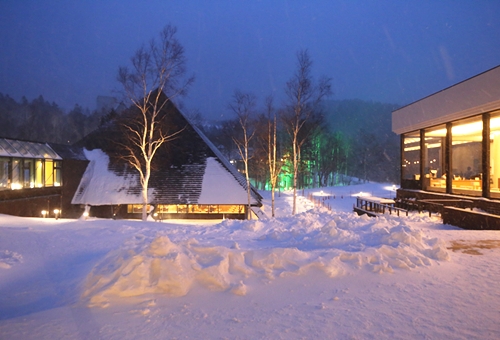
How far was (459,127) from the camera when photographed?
1891 centimetres

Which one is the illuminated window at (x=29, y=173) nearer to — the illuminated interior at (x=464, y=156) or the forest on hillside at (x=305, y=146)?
the illuminated interior at (x=464, y=156)

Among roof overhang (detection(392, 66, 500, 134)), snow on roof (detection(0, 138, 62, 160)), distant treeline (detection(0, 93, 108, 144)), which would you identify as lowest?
snow on roof (detection(0, 138, 62, 160))

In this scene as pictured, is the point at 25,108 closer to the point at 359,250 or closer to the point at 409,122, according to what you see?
the point at 409,122

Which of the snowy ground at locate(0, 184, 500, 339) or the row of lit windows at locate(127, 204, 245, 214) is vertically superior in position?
the snowy ground at locate(0, 184, 500, 339)

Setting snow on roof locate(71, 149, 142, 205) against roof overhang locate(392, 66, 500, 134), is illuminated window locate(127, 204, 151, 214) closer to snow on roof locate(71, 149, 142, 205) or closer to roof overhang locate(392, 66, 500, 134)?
snow on roof locate(71, 149, 142, 205)

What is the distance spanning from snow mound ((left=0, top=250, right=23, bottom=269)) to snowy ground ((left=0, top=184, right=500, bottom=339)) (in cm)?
2

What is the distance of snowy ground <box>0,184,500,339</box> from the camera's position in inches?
152

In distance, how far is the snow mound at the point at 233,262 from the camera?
4938 millimetres

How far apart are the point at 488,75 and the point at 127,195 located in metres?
21.3

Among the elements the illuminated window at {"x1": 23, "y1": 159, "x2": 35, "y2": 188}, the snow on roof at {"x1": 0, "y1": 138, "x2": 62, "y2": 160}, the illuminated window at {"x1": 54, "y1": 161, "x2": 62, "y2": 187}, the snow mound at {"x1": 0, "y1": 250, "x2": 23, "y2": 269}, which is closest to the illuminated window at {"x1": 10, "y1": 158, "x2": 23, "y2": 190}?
the snow on roof at {"x1": 0, "y1": 138, "x2": 62, "y2": 160}

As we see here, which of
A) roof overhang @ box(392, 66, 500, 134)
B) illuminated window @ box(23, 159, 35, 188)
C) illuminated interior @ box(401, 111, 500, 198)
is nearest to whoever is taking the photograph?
roof overhang @ box(392, 66, 500, 134)

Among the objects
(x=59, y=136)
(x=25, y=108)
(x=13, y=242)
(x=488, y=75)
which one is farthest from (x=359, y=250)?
(x=25, y=108)

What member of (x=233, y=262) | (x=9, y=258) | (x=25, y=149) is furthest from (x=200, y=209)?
(x=233, y=262)

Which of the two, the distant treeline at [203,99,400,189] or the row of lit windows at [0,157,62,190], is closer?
the row of lit windows at [0,157,62,190]
